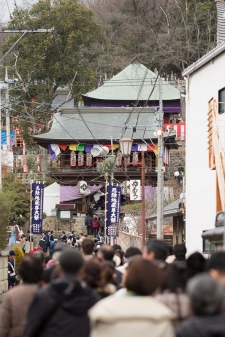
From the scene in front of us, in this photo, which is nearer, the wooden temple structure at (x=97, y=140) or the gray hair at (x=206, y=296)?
the gray hair at (x=206, y=296)

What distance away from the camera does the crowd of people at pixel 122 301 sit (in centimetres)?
537

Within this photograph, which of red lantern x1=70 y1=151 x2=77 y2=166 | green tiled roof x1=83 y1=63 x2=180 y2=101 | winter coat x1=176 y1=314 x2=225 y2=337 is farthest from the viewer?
green tiled roof x1=83 y1=63 x2=180 y2=101

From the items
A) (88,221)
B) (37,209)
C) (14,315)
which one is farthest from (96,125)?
(14,315)

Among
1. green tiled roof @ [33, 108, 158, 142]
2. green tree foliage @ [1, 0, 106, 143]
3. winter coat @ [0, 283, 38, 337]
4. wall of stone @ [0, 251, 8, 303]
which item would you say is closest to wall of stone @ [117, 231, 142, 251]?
green tiled roof @ [33, 108, 158, 142]

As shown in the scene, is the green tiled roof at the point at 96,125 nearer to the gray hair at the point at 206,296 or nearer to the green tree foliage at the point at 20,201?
the green tree foliage at the point at 20,201

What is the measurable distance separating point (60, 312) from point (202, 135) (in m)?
16.9

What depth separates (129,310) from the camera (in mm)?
5574

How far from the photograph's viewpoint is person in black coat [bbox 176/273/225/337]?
5.30 metres

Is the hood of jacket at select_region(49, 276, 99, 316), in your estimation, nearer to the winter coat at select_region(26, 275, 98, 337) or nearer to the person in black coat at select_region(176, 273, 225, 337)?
the winter coat at select_region(26, 275, 98, 337)

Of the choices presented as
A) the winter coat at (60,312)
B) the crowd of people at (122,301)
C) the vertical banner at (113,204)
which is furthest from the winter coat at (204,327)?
the vertical banner at (113,204)

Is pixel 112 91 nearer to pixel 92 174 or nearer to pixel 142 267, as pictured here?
pixel 92 174

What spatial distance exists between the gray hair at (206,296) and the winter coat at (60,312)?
1479mm

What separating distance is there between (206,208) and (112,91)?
141ft

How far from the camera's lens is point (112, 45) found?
243 feet
